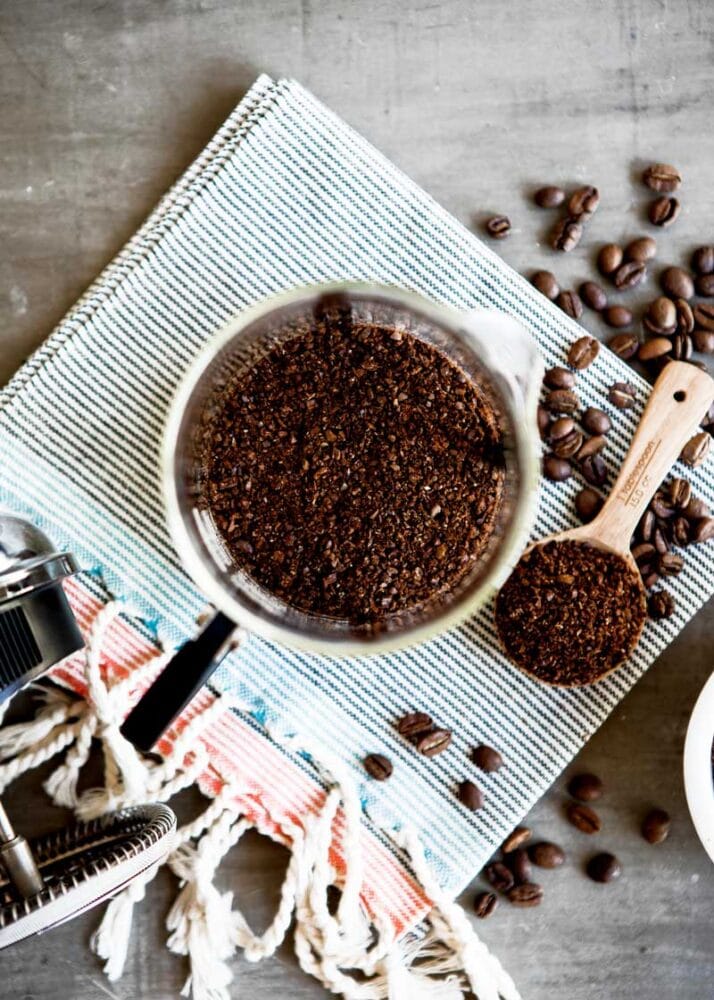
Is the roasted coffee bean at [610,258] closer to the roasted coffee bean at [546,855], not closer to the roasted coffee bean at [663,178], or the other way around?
the roasted coffee bean at [663,178]

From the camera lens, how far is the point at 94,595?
41.6 inches

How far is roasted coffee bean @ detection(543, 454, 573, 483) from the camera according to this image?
1.05 m

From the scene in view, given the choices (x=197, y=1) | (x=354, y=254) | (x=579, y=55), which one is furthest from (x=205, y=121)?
(x=579, y=55)

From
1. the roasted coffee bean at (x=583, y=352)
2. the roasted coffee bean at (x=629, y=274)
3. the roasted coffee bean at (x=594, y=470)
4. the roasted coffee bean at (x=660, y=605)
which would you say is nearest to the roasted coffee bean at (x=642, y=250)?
the roasted coffee bean at (x=629, y=274)

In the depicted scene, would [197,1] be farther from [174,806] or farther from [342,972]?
[342,972]

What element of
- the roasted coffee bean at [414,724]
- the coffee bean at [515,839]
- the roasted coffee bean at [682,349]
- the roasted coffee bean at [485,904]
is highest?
the roasted coffee bean at [682,349]

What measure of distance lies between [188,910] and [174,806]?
0.12 m

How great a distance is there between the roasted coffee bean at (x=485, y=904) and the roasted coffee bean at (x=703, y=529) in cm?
46

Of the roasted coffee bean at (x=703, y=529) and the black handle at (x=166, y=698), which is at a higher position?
the roasted coffee bean at (x=703, y=529)

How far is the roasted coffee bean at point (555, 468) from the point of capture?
1.05 m

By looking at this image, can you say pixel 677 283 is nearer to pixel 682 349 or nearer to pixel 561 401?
pixel 682 349

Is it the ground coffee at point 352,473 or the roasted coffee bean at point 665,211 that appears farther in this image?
the roasted coffee bean at point 665,211

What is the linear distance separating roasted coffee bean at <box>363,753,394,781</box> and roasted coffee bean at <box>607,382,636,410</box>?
466 mm

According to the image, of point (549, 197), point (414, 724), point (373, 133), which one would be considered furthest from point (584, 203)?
point (414, 724)
